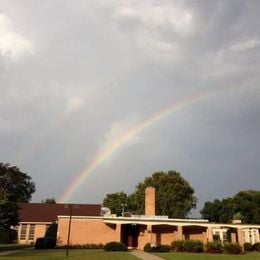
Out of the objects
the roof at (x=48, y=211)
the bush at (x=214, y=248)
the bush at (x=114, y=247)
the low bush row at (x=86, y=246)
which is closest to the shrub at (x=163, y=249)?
the bush at (x=114, y=247)

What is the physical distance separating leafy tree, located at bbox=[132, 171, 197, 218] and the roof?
52.7 ft

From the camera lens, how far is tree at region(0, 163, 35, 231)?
166 ft

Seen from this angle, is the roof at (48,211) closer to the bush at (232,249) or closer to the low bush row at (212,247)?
the low bush row at (212,247)

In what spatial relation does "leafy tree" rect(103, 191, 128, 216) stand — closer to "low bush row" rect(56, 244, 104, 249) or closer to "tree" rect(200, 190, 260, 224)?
"tree" rect(200, 190, 260, 224)

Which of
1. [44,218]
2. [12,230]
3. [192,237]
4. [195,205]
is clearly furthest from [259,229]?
[12,230]

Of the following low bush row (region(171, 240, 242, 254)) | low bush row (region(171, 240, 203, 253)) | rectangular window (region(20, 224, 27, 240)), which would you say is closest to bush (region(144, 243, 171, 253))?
low bush row (region(171, 240, 203, 253))

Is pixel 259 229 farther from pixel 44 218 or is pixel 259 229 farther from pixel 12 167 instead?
pixel 12 167

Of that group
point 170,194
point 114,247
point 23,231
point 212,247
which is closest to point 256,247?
point 212,247

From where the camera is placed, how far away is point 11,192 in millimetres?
76750

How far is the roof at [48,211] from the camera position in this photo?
64.6 meters

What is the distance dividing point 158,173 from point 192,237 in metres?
34.2

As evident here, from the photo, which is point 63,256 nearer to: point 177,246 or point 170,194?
point 177,246

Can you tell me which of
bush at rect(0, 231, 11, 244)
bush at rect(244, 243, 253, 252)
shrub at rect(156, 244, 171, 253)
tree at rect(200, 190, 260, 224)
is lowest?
shrub at rect(156, 244, 171, 253)

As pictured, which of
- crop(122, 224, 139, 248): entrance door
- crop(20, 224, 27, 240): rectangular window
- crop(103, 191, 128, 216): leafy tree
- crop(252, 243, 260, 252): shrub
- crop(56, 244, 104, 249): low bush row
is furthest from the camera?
crop(103, 191, 128, 216): leafy tree
